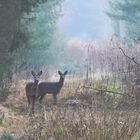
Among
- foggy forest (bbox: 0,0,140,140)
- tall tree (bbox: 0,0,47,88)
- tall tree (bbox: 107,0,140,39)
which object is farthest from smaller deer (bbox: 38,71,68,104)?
tall tree (bbox: 107,0,140,39)

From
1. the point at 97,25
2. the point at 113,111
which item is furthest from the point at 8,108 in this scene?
the point at 97,25

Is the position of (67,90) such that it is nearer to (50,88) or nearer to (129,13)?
(50,88)

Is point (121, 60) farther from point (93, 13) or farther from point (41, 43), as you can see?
point (93, 13)

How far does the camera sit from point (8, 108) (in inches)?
690

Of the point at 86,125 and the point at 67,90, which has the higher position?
the point at 86,125

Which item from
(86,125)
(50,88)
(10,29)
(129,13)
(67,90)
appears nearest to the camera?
(86,125)

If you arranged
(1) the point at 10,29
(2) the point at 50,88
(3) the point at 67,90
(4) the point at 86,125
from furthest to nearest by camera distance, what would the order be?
(3) the point at 67,90, (2) the point at 50,88, (1) the point at 10,29, (4) the point at 86,125

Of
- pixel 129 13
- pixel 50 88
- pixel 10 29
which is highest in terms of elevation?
pixel 129 13

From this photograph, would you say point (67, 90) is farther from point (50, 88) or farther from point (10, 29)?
point (10, 29)

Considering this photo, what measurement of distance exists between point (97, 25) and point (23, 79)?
231ft

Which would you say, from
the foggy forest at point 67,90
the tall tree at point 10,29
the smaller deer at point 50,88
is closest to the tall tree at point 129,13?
the foggy forest at point 67,90

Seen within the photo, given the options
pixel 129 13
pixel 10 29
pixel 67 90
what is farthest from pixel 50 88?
pixel 129 13

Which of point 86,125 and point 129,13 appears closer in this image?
point 86,125

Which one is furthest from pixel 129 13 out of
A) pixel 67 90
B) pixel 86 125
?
pixel 86 125
